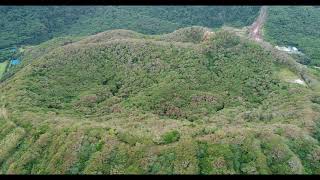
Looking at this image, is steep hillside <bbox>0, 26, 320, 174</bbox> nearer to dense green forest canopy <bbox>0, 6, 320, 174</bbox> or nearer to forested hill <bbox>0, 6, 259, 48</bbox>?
dense green forest canopy <bbox>0, 6, 320, 174</bbox>

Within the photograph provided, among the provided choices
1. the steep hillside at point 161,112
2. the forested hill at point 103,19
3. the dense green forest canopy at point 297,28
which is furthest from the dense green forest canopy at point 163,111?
the forested hill at point 103,19

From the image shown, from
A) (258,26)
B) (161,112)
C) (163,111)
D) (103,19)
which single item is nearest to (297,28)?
(258,26)

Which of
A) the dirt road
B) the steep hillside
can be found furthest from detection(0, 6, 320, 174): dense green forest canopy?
the dirt road

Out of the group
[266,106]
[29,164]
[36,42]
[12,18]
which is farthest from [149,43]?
[12,18]

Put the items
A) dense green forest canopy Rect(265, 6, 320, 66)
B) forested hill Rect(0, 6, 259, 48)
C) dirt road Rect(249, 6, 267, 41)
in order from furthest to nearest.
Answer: forested hill Rect(0, 6, 259, 48), dirt road Rect(249, 6, 267, 41), dense green forest canopy Rect(265, 6, 320, 66)

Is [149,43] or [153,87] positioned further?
[149,43]

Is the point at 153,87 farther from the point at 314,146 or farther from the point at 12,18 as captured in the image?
the point at 12,18
